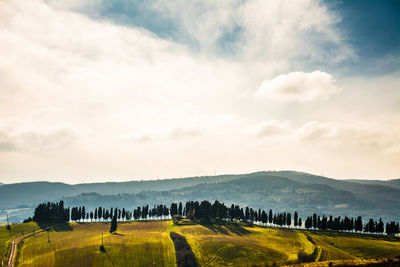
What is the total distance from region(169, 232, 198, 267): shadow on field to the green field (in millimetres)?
2400

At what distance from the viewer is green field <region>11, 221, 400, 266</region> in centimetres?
12838

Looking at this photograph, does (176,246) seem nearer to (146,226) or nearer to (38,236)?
(146,226)

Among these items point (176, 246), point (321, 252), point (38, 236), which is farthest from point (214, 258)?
point (38, 236)

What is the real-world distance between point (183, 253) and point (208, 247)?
528 inches

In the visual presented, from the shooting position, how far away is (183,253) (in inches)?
5399

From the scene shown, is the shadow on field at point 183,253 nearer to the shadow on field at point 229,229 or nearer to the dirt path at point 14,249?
the shadow on field at point 229,229

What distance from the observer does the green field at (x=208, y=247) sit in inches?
5054

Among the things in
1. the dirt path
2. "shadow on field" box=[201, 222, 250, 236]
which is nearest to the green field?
"shadow on field" box=[201, 222, 250, 236]

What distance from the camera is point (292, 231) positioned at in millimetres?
185375

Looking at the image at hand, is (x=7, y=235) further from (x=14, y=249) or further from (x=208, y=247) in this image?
(x=208, y=247)

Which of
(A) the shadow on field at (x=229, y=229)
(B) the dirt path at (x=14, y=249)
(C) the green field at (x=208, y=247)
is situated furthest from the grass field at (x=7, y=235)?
(A) the shadow on field at (x=229, y=229)

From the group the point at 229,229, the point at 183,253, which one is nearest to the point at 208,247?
the point at 183,253

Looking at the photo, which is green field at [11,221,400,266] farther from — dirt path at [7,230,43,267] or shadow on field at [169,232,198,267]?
dirt path at [7,230,43,267]

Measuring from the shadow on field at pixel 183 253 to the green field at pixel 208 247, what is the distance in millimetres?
2400
